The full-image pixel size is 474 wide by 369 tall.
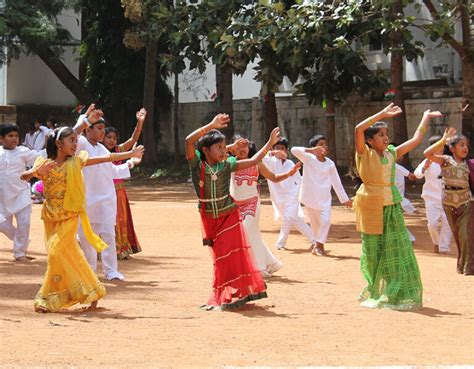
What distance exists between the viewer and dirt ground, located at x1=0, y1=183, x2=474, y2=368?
6770 mm

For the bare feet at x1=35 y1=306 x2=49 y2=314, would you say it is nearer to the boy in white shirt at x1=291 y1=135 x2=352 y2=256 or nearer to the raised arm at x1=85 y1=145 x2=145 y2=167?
the raised arm at x1=85 y1=145 x2=145 y2=167

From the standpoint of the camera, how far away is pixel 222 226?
901 centimetres

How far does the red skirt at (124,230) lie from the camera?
1280 centimetres

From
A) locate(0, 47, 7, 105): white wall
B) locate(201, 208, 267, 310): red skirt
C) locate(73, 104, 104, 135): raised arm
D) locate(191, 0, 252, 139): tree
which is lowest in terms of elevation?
locate(201, 208, 267, 310): red skirt

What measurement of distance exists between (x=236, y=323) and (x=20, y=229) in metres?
5.26

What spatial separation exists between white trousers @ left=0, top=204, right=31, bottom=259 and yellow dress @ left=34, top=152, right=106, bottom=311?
148 inches

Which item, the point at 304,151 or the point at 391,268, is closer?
the point at 391,268

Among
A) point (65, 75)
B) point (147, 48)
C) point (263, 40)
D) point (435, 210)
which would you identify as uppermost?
point (147, 48)

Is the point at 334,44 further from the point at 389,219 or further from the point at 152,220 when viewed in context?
the point at 389,219

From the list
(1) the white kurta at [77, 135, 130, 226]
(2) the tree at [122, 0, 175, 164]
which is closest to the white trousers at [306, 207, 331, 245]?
(1) the white kurta at [77, 135, 130, 226]

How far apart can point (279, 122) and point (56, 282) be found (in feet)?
73.2

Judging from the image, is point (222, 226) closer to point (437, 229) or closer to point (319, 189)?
point (319, 189)

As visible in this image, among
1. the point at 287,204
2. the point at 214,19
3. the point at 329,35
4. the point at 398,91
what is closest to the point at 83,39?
the point at 398,91

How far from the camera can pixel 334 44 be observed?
17641 millimetres
